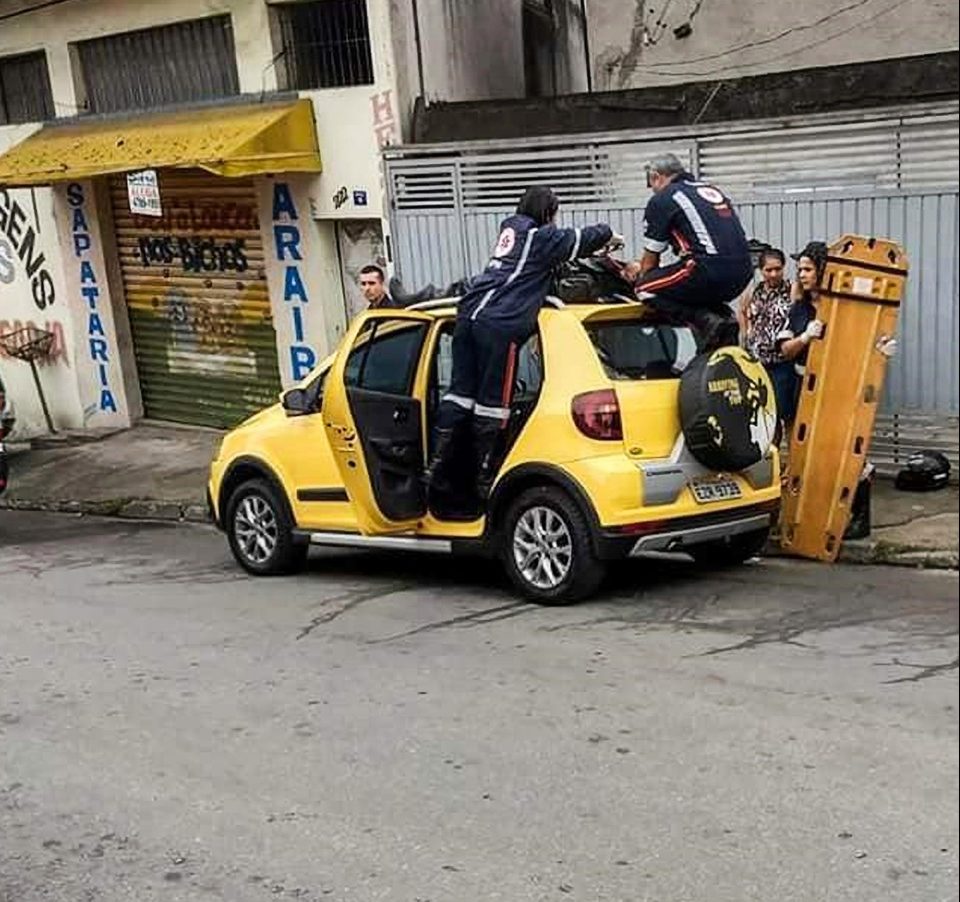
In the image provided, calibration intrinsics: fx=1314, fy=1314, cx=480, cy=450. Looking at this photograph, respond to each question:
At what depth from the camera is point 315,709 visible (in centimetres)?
506

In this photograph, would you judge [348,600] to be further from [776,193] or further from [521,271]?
[776,193]

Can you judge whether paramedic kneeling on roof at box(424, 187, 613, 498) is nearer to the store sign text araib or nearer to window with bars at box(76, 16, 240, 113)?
the store sign text araib

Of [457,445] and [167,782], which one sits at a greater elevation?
[457,445]

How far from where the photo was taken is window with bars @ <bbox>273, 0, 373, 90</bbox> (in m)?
11.8

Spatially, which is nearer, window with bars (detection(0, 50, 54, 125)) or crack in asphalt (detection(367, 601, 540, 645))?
crack in asphalt (detection(367, 601, 540, 645))

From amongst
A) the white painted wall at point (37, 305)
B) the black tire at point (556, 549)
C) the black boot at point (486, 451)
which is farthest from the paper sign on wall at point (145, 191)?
the black tire at point (556, 549)

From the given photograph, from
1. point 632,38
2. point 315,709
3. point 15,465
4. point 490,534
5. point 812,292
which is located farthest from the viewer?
point 15,465

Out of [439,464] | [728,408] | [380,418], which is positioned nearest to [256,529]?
[380,418]

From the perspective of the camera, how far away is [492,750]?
454 cm

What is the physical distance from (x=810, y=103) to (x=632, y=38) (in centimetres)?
284

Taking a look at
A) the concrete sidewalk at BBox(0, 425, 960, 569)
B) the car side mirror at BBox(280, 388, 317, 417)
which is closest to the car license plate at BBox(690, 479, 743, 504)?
the car side mirror at BBox(280, 388, 317, 417)

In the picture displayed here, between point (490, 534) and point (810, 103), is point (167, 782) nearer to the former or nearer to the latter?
point (490, 534)

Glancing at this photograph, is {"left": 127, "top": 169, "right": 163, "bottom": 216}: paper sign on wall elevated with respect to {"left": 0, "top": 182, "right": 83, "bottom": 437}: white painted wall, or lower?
elevated

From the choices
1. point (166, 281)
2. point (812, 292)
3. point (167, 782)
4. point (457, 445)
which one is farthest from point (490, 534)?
point (166, 281)
